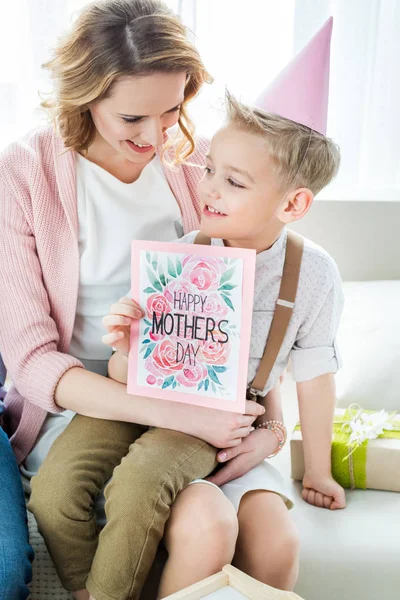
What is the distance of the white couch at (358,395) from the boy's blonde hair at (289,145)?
62 cm

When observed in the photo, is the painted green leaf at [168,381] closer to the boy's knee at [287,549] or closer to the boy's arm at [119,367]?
the boy's arm at [119,367]

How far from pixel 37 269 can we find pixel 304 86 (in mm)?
599

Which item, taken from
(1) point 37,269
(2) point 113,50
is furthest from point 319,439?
(2) point 113,50

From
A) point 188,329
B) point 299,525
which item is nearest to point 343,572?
point 299,525

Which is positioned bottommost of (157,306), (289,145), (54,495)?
(54,495)

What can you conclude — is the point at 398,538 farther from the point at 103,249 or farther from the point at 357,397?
the point at 103,249

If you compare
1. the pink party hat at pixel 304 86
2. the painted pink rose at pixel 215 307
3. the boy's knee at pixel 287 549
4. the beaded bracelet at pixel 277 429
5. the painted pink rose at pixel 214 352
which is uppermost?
Result: the pink party hat at pixel 304 86

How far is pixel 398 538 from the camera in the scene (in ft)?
4.33

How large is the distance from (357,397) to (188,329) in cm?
68

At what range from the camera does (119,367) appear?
1.30 metres

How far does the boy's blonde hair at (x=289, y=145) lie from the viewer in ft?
4.00

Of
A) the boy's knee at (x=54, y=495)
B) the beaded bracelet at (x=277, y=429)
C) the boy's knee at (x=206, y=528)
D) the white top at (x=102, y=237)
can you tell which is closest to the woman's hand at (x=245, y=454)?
the beaded bracelet at (x=277, y=429)

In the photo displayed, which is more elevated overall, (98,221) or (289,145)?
(289,145)

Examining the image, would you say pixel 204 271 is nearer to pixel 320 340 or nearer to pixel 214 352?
pixel 214 352
